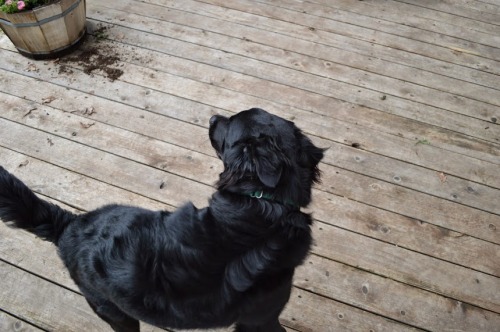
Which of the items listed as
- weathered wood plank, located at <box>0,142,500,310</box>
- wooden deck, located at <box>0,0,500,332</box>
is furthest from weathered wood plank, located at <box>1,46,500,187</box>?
weathered wood plank, located at <box>0,142,500,310</box>

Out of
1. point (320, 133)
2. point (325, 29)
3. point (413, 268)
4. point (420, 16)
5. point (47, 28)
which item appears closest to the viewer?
point (413, 268)

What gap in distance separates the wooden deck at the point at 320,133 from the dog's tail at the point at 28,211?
2.28 feet

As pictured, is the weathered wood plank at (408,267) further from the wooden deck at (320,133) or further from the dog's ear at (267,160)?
the dog's ear at (267,160)

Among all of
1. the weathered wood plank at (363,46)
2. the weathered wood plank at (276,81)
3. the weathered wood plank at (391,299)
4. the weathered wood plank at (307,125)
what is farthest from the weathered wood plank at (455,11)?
the weathered wood plank at (391,299)

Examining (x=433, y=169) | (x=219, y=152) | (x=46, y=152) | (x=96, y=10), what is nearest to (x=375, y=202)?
(x=433, y=169)

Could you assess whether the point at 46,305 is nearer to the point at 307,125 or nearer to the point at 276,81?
the point at 307,125

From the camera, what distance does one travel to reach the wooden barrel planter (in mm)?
2740

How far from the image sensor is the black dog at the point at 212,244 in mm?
1231

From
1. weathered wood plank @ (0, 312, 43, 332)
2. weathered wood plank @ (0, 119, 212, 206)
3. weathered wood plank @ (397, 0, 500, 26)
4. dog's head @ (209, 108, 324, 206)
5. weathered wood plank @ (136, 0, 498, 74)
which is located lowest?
weathered wood plank @ (0, 312, 43, 332)

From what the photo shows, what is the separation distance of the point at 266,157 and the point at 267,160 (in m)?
0.01

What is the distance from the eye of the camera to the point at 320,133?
8.77 feet

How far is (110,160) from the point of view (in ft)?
8.06

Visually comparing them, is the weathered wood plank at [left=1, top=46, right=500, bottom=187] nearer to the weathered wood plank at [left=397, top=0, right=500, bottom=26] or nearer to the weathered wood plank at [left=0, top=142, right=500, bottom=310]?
the weathered wood plank at [left=0, top=142, right=500, bottom=310]

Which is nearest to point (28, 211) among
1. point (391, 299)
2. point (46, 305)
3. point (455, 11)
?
point (46, 305)
